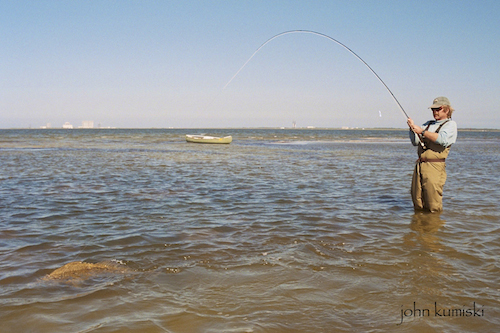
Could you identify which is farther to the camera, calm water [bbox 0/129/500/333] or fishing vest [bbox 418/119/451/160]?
fishing vest [bbox 418/119/451/160]

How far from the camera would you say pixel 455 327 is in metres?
3.35

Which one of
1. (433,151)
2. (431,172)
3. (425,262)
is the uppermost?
(433,151)

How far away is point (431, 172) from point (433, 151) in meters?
0.36

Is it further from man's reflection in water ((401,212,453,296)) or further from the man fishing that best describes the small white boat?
man's reflection in water ((401,212,453,296))

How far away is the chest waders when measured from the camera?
6973mm

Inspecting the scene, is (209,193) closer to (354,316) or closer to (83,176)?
(83,176)

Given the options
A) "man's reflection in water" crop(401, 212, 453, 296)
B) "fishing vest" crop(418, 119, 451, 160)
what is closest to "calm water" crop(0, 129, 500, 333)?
"man's reflection in water" crop(401, 212, 453, 296)

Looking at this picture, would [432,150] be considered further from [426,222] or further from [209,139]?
[209,139]

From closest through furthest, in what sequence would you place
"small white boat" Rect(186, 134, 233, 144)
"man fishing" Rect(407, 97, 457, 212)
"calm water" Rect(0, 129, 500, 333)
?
"calm water" Rect(0, 129, 500, 333) < "man fishing" Rect(407, 97, 457, 212) < "small white boat" Rect(186, 134, 233, 144)

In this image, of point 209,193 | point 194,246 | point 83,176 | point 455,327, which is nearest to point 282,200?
point 209,193

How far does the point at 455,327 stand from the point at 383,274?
1.23m

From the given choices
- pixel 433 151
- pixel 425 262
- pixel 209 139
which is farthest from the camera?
pixel 209 139

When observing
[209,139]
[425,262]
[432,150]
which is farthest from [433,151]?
[209,139]

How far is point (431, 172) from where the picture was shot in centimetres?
701
